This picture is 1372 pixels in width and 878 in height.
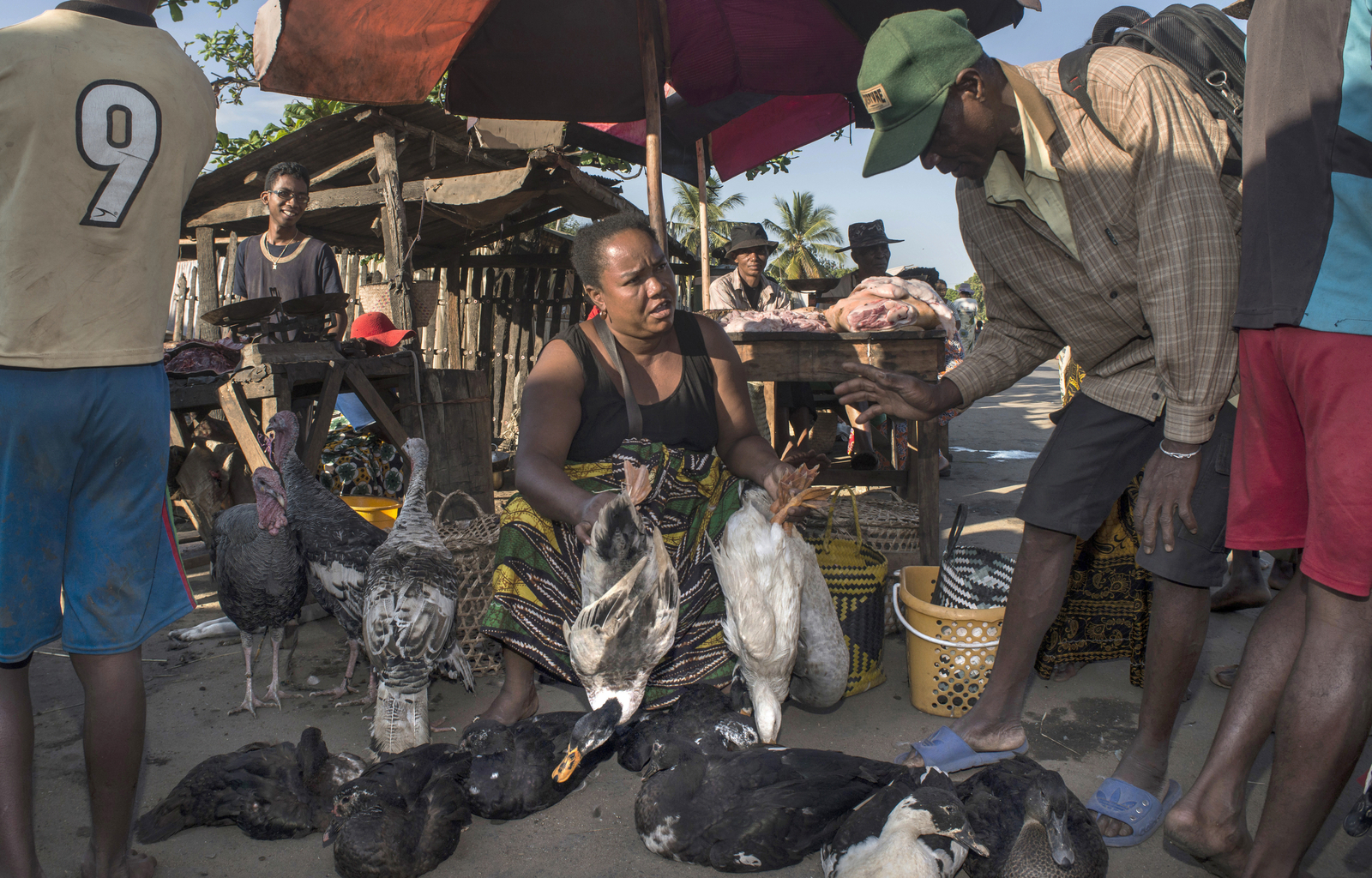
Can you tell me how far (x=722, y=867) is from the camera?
2348 mm

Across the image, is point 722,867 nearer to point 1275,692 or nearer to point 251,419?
point 1275,692

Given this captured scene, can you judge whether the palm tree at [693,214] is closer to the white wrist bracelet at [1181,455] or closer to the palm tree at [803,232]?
the palm tree at [803,232]

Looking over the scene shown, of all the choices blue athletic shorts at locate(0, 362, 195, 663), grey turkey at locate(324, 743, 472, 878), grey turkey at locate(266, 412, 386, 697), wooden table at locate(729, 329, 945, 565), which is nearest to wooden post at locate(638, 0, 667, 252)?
wooden table at locate(729, 329, 945, 565)

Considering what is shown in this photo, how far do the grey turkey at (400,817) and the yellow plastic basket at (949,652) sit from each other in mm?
1774

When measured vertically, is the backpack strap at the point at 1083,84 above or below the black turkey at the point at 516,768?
above

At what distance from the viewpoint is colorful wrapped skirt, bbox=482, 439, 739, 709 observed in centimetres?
305

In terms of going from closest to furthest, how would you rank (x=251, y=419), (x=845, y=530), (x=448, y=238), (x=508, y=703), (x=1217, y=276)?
(x=1217, y=276), (x=508, y=703), (x=845, y=530), (x=251, y=419), (x=448, y=238)

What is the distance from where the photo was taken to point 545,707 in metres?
3.43

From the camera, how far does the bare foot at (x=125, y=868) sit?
2.17m

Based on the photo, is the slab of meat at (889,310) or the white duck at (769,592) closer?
the white duck at (769,592)

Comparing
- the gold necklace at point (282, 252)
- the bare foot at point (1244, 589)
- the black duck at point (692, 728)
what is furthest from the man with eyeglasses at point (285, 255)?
the bare foot at point (1244, 589)

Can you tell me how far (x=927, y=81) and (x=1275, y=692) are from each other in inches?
73.0

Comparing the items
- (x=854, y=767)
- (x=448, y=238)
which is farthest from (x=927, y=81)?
(x=448, y=238)

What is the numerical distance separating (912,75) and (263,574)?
125 inches
